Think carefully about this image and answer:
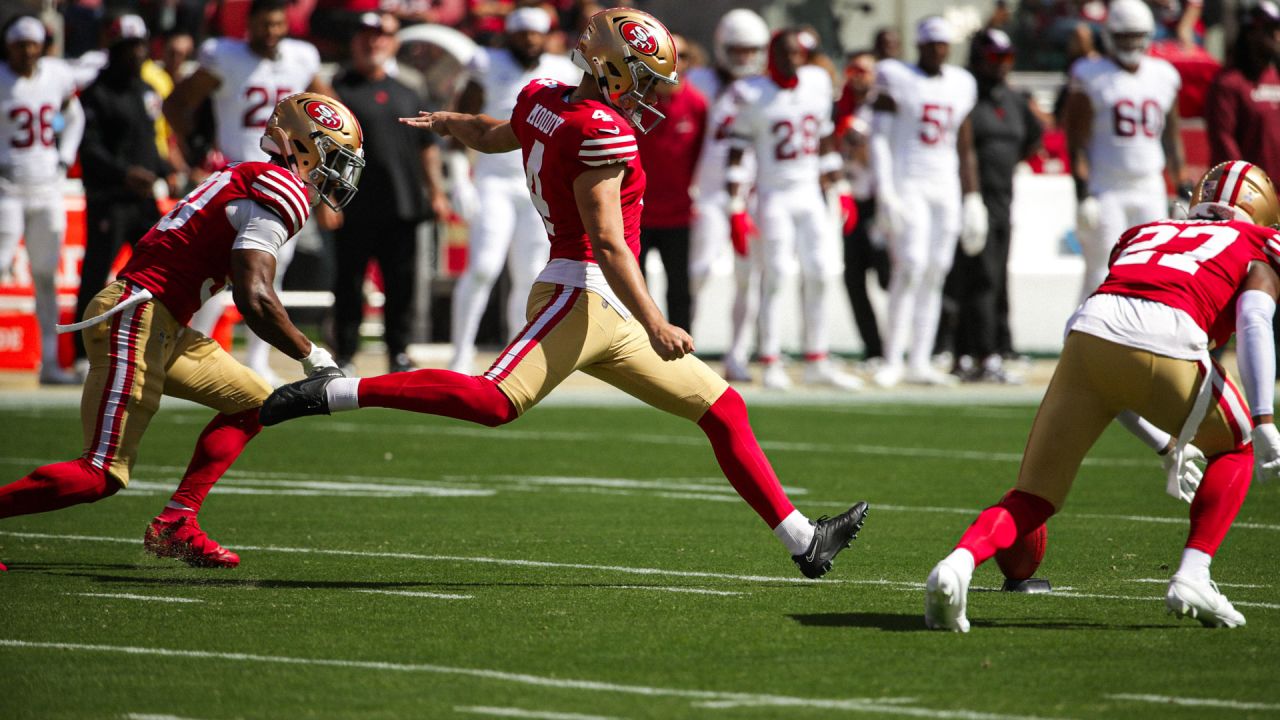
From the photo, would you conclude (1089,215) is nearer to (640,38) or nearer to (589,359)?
(640,38)

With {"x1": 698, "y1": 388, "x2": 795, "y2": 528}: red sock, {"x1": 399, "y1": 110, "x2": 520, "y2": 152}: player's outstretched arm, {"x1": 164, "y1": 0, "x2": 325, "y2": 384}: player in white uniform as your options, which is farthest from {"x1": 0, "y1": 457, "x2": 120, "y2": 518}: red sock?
{"x1": 164, "y1": 0, "x2": 325, "y2": 384}: player in white uniform

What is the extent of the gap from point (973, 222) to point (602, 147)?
349 inches

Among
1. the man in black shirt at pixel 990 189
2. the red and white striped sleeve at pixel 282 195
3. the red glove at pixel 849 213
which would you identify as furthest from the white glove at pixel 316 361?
the red glove at pixel 849 213

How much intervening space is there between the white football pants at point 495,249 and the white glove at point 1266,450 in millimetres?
8072

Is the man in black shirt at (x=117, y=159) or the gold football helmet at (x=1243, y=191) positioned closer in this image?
the gold football helmet at (x=1243, y=191)

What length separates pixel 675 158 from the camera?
14.5 m

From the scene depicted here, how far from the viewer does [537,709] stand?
444 cm

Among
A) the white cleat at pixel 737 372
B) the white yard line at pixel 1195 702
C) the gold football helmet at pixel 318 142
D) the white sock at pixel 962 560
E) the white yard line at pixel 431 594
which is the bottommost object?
the white cleat at pixel 737 372

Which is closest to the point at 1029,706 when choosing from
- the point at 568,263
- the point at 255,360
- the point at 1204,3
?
the point at 568,263

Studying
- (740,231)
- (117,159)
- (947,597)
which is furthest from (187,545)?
(740,231)

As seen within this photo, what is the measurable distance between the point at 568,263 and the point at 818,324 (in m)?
8.27

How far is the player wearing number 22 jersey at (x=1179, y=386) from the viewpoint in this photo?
5.48 metres

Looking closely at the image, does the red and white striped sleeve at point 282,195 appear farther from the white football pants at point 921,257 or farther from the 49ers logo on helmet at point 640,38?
the white football pants at point 921,257

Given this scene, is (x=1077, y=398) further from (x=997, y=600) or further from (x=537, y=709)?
(x=537, y=709)
